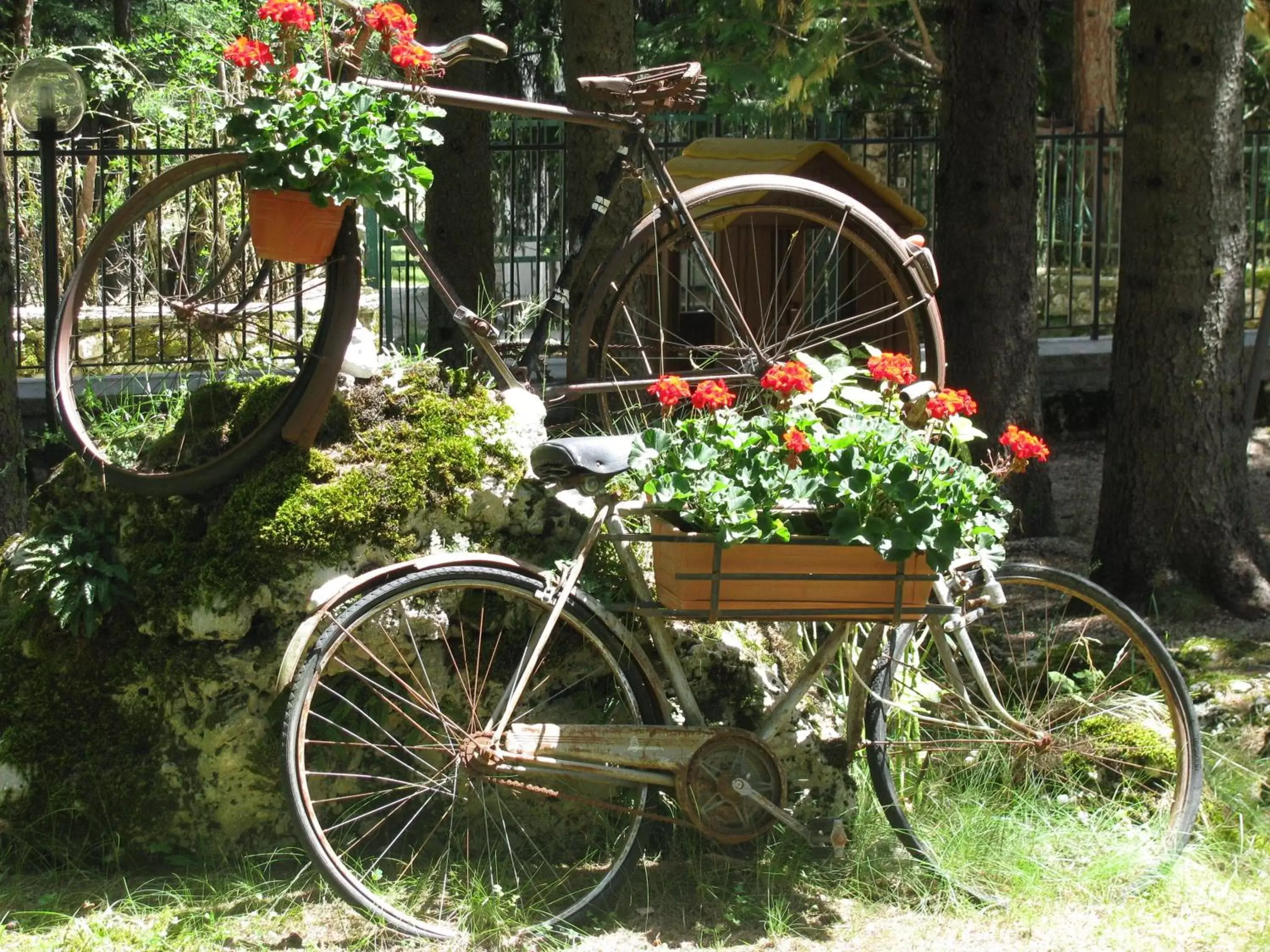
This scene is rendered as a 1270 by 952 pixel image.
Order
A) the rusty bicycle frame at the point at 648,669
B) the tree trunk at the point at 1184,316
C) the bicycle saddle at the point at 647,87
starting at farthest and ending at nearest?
the tree trunk at the point at 1184,316, the bicycle saddle at the point at 647,87, the rusty bicycle frame at the point at 648,669

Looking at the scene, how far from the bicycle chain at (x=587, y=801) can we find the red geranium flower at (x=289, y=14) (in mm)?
2011

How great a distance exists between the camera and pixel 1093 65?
51.7 ft

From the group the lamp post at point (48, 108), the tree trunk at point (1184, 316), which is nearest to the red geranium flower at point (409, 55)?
the tree trunk at point (1184, 316)

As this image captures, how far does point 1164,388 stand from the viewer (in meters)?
5.36

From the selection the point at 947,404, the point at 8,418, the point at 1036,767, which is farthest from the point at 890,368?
the point at 8,418

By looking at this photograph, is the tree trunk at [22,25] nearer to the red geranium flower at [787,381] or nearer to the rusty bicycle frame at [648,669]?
the rusty bicycle frame at [648,669]

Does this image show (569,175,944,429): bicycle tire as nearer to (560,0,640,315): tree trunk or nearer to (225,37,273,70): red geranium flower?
(225,37,273,70): red geranium flower

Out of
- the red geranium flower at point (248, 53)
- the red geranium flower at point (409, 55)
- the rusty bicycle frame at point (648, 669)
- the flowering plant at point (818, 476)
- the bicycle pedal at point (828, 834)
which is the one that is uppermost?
the red geranium flower at point (409, 55)

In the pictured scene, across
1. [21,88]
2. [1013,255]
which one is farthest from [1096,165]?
[21,88]

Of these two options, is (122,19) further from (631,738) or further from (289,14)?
(631,738)

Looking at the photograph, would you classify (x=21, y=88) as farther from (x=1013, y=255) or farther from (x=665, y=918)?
(x=665, y=918)

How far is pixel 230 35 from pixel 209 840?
11384 mm

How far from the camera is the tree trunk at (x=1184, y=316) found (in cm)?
526

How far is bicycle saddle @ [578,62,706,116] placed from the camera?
4434 millimetres
